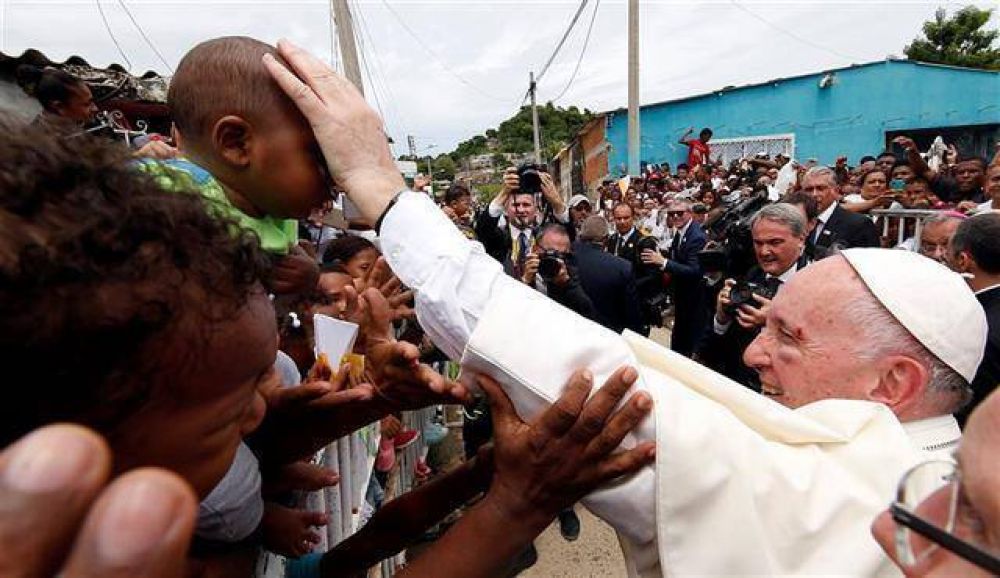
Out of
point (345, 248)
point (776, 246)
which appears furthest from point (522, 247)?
point (345, 248)

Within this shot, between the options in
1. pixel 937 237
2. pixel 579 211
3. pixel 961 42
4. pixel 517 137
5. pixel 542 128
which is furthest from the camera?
pixel 517 137

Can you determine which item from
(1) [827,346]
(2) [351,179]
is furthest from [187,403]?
(1) [827,346]

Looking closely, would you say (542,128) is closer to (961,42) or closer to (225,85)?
(961,42)

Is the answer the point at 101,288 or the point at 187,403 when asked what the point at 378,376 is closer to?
the point at 187,403

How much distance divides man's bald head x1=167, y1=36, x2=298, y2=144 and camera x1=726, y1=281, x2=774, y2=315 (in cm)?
307

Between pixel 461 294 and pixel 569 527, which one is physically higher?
pixel 461 294

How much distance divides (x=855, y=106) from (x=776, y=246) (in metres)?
20.5

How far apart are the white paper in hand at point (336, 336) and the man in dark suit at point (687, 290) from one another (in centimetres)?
452

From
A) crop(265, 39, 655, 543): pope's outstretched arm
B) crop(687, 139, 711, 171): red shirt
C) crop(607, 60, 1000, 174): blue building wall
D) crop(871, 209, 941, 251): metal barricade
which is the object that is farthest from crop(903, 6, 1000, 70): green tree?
crop(265, 39, 655, 543): pope's outstretched arm

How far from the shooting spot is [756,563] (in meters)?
1.06

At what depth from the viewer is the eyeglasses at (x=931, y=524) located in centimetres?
72

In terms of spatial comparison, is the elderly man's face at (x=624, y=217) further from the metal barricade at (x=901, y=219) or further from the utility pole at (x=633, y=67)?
the utility pole at (x=633, y=67)

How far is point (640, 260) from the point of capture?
251 inches

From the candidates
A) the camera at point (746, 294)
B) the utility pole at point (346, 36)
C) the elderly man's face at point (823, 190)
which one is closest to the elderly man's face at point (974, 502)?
the camera at point (746, 294)
